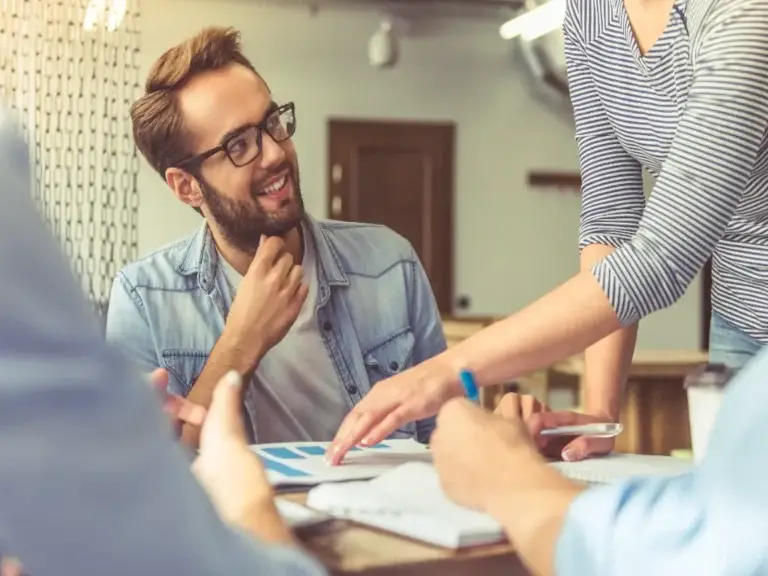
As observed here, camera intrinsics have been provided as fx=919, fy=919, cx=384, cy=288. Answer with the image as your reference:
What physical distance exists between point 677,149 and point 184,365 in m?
0.66

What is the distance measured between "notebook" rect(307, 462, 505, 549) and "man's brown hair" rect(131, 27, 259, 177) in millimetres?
659

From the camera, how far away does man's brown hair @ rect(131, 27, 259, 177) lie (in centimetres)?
123

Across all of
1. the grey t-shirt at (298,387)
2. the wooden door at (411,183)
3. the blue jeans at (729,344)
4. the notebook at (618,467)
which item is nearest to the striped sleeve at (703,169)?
the notebook at (618,467)

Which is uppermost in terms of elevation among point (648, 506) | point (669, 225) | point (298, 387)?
point (669, 225)

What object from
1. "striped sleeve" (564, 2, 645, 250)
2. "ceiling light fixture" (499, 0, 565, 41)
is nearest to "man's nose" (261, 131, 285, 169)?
"striped sleeve" (564, 2, 645, 250)

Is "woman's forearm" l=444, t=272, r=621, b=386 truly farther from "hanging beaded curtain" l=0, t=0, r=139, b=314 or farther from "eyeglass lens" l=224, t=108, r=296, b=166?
"hanging beaded curtain" l=0, t=0, r=139, b=314

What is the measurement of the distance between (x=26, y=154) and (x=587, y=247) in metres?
0.91

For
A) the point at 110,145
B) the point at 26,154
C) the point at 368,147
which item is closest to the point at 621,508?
the point at 26,154

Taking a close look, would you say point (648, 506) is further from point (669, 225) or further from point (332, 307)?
point (332, 307)

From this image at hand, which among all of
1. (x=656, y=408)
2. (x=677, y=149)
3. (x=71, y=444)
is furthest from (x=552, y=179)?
(x=71, y=444)

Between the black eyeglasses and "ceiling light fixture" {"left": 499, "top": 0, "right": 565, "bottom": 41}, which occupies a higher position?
"ceiling light fixture" {"left": 499, "top": 0, "right": 565, "bottom": 41}

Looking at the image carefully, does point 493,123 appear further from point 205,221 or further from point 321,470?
point 321,470

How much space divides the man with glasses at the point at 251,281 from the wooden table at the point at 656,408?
1226 mm

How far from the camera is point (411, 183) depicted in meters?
4.64
